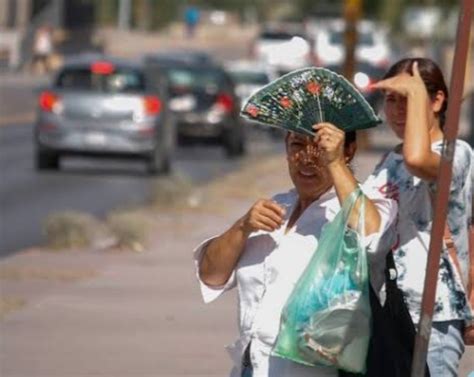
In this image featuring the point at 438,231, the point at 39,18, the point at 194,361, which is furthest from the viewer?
the point at 39,18

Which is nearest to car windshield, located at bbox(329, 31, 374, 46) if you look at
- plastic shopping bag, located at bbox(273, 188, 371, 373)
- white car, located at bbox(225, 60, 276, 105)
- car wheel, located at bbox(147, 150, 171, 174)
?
white car, located at bbox(225, 60, 276, 105)

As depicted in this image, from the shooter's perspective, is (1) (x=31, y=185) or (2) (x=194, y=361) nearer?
(2) (x=194, y=361)

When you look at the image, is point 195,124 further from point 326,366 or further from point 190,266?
point 326,366

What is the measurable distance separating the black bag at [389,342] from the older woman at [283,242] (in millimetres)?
106

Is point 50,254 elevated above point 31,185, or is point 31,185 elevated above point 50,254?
point 50,254

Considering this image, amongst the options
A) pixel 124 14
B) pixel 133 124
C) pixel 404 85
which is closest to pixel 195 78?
pixel 133 124

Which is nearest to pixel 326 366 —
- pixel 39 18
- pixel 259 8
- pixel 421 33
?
pixel 421 33

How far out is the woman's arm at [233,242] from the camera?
504 cm

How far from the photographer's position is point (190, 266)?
567 inches

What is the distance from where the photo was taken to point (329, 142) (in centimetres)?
495

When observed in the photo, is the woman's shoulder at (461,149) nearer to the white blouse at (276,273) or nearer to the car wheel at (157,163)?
the white blouse at (276,273)

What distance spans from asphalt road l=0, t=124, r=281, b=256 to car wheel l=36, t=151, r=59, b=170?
0.54 feet

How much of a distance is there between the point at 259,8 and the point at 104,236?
93455mm

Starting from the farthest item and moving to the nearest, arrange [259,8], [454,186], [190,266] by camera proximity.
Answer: [259,8] → [190,266] → [454,186]
